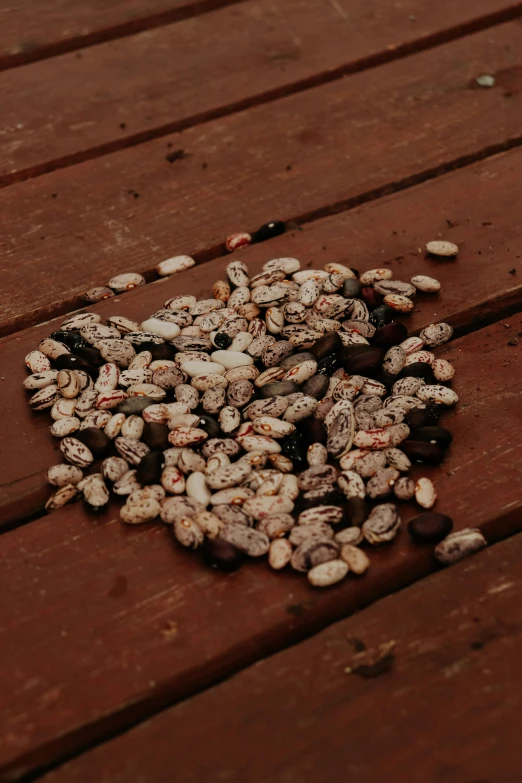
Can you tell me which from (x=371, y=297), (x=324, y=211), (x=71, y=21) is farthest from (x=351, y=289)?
(x=71, y=21)

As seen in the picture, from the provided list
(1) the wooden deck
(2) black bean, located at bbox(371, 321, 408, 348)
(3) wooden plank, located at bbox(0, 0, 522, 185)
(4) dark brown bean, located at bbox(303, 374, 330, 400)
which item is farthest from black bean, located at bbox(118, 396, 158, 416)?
(3) wooden plank, located at bbox(0, 0, 522, 185)

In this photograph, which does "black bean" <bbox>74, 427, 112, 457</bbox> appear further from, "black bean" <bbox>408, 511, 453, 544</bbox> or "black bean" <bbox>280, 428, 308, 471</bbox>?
"black bean" <bbox>408, 511, 453, 544</bbox>

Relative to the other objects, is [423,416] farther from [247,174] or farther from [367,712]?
[247,174]

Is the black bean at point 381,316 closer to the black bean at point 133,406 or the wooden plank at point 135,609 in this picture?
the wooden plank at point 135,609

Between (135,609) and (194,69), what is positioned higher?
(194,69)

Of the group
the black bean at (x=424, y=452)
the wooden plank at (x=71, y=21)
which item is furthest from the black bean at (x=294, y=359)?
the wooden plank at (x=71, y=21)

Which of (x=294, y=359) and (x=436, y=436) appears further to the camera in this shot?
(x=294, y=359)

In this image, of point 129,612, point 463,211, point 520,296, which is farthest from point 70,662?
point 463,211
